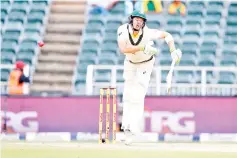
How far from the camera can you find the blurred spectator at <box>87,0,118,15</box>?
19.4 metres

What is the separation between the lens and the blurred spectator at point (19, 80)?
1548cm

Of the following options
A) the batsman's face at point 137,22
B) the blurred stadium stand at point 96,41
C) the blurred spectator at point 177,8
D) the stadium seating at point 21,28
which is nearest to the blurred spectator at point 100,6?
the blurred stadium stand at point 96,41

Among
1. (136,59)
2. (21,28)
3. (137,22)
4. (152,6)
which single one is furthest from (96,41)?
(137,22)

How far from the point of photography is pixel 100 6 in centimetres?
1956

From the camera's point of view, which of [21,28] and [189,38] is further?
[21,28]

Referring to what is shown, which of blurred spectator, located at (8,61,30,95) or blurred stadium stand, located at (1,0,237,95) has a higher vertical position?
blurred stadium stand, located at (1,0,237,95)

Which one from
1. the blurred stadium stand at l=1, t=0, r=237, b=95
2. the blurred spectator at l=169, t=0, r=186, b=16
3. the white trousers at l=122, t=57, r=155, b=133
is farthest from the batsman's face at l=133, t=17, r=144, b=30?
the blurred spectator at l=169, t=0, r=186, b=16

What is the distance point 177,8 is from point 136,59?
9.03 meters

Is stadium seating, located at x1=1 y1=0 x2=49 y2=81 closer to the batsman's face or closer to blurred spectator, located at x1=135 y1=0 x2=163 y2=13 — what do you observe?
blurred spectator, located at x1=135 y1=0 x2=163 y2=13

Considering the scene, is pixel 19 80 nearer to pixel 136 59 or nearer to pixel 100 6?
pixel 100 6

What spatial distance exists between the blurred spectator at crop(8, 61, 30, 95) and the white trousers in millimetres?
5366

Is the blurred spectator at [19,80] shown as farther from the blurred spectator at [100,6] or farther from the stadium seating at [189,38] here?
the blurred spectator at [100,6]

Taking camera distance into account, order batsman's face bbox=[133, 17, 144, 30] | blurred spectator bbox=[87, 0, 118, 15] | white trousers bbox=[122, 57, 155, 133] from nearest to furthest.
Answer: batsman's face bbox=[133, 17, 144, 30], white trousers bbox=[122, 57, 155, 133], blurred spectator bbox=[87, 0, 118, 15]

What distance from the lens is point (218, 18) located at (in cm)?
1905
